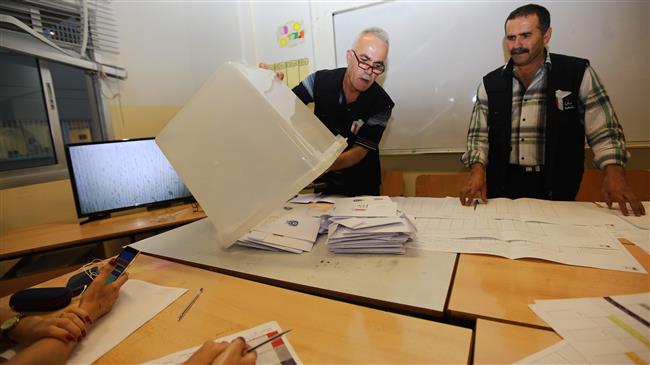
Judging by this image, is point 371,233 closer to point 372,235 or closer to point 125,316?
point 372,235

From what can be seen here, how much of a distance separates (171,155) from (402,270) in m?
0.78

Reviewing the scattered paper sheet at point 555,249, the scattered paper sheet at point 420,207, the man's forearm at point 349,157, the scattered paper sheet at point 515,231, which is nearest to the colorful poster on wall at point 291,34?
the man's forearm at point 349,157

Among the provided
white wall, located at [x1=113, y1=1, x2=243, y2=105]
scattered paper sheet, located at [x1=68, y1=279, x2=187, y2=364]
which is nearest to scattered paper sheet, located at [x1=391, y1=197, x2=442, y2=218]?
scattered paper sheet, located at [x1=68, y1=279, x2=187, y2=364]

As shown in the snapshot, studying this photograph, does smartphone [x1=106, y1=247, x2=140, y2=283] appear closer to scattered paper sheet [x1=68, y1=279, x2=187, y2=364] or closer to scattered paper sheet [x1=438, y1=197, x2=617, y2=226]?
→ scattered paper sheet [x1=68, y1=279, x2=187, y2=364]

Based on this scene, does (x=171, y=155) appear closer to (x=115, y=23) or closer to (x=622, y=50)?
(x=115, y=23)

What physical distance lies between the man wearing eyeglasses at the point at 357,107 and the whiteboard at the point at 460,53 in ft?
1.62

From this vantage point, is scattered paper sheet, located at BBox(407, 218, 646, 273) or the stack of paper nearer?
scattered paper sheet, located at BBox(407, 218, 646, 273)

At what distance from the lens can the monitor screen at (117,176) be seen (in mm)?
1756

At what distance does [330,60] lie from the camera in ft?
8.39

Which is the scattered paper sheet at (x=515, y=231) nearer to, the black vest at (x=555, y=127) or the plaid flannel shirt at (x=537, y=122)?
the plaid flannel shirt at (x=537, y=122)

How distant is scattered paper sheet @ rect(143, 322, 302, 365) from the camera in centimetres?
55

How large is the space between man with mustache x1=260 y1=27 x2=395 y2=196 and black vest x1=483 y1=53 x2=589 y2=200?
23.1 inches

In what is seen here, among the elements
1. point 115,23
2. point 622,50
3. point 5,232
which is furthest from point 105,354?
point 622,50

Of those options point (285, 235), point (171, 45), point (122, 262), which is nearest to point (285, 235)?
point (285, 235)
